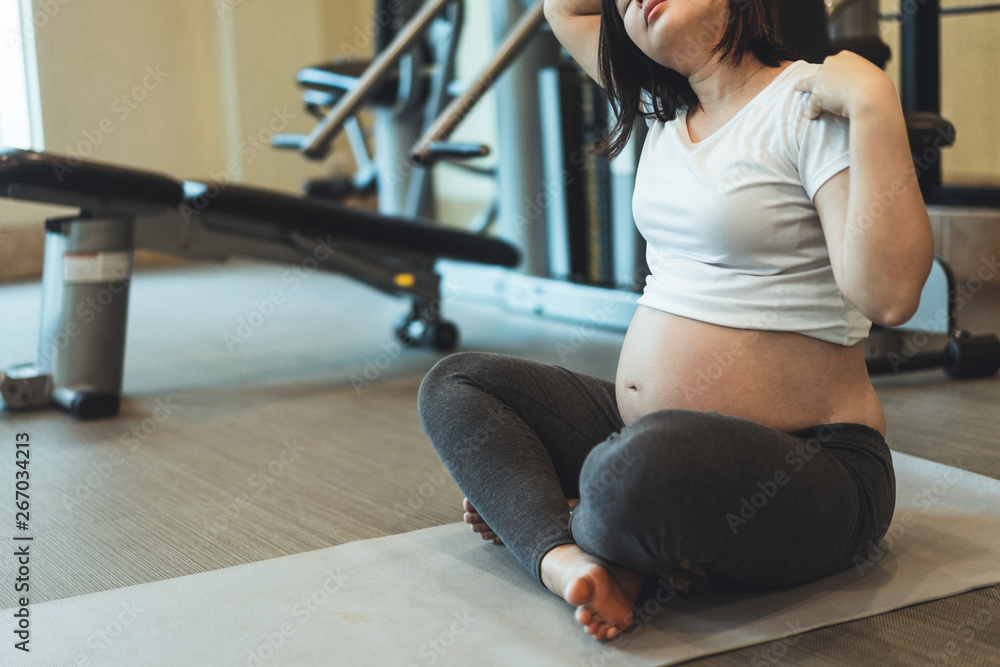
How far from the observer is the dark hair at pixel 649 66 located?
3.44 feet

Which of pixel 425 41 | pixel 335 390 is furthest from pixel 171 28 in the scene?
pixel 335 390

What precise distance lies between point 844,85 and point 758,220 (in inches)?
6.4

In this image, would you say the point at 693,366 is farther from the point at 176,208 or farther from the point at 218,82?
the point at 218,82

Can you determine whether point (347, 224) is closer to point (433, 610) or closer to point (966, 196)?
point (433, 610)

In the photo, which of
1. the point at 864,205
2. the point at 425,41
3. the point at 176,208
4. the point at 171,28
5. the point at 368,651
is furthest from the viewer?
the point at 171,28

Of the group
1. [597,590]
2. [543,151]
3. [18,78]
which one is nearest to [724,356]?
[597,590]

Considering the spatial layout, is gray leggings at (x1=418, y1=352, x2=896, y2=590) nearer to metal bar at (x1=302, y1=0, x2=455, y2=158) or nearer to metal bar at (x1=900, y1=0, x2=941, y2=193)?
metal bar at (x1=302, y1=0, x2=455, y2=158)

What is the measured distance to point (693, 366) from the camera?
106 centimetres

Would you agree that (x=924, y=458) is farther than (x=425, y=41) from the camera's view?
No

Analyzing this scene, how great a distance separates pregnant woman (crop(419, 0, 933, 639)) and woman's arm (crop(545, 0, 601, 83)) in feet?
0.11

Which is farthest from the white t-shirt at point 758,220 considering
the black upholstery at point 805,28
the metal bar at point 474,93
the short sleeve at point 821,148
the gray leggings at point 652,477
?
the metal bar at point 474,93

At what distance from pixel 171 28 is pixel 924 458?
13.9 ft

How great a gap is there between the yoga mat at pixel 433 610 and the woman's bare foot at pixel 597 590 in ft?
0.08

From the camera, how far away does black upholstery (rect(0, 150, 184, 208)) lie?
1.90m
